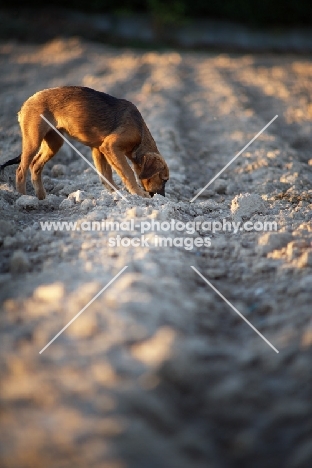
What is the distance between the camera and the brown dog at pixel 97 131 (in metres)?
5.91

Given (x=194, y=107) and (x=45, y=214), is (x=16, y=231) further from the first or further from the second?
(x=194, y=107)

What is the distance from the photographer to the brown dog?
5906mm

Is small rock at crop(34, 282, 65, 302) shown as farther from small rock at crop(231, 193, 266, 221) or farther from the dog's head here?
the dog's head

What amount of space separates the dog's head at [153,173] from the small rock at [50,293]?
270 centimetres

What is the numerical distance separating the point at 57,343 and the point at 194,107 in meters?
8.68

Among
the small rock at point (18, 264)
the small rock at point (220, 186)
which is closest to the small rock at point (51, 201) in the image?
the small rock at point (18, 264)

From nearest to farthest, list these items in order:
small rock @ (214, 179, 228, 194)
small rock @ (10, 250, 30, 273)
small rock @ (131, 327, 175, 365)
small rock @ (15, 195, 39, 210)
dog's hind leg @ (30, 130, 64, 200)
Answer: small rock @ (131, 327, 175, 365) → small rock @ (10, 250, 30, 273) → small rock @ (15, 195, 39, 210) → dog's hind leg @ (30, 130, 64, 200) → small rock @ (214, 179, 228, 194)

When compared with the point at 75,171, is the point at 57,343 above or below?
above

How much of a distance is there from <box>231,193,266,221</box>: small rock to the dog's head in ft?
3.05

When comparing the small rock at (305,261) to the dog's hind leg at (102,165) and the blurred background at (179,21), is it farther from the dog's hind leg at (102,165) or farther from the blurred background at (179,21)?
the blurred background at (179,21)

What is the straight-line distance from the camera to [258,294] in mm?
3793

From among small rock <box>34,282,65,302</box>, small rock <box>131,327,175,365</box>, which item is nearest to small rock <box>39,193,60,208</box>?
Result: small rock <box>34,282,65,302</box>

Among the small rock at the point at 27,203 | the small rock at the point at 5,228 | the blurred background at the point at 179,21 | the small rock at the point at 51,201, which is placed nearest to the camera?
the small rock at the point at 5,228

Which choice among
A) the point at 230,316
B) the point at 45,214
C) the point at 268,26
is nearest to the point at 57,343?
the point at 230,316
